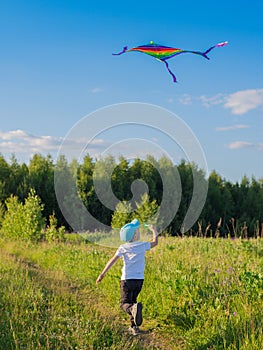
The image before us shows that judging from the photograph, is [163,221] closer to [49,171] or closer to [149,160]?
[149,160]

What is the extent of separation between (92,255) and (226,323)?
6354mm

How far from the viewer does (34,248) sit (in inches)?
575

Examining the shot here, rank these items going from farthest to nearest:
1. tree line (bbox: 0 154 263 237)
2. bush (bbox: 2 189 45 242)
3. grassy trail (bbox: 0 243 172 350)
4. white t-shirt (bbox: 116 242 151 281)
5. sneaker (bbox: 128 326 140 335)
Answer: tree line (bbox: 0 154 263 237) < bush (bbox: 2 189 45 242) < white t-shirt (bbox: 116 242 151 281) < sneaker (bbox: 128 326 140 335) < grassy trail (bbox: 0 243 172 350)

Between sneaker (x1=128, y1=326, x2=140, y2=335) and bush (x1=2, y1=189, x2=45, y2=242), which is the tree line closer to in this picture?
bush (x1=2, y1=189, x2=45, y2=242)

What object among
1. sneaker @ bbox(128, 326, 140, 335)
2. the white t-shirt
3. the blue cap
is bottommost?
sneaker @ bbox(128, 326, 140, 335)

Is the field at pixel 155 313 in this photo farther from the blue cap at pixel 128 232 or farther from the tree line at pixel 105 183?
the tree line at pixel 105 183

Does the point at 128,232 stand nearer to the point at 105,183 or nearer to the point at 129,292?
the point at 129,292

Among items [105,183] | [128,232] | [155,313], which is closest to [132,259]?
[128,232]

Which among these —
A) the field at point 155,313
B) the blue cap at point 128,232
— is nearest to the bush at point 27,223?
the field at point 155,313

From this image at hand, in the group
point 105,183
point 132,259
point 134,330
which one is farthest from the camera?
point 105,183

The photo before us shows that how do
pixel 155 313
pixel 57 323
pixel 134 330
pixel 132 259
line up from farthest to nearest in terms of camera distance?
pixel 155 313
pixel 132 259
pixel 134 330
pixel 57 323

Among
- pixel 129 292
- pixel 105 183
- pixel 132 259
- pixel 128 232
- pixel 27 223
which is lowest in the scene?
pixel 129 292

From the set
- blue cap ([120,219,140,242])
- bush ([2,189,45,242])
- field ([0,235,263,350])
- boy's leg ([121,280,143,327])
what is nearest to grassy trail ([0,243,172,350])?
field ([0,235,263,350])

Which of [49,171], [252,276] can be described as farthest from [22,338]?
[49,171]
